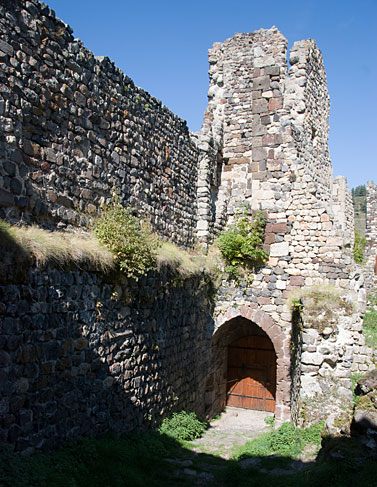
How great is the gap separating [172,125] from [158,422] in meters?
6.07

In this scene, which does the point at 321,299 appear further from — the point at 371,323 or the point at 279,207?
the point at 371,323

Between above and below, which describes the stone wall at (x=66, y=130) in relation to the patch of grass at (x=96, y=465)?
above

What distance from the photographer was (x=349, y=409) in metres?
8.23

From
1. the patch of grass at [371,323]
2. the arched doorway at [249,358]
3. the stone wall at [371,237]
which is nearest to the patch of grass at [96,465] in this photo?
the arched doorway at [249,358]

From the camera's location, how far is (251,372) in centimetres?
1336

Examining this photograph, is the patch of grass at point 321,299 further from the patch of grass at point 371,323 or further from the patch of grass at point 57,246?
the patch of grass at point 57,246

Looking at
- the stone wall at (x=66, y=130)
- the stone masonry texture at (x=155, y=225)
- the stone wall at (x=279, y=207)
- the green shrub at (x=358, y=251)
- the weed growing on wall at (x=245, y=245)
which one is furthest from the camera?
the green shrub at (x=358, y=251)

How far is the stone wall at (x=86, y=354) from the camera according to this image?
15.4 feet

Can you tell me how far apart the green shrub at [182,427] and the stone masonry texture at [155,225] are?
0.77 ft

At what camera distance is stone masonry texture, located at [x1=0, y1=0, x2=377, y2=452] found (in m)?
5.34

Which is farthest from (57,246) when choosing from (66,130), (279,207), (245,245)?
(279,207)

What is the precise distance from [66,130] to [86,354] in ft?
10.4

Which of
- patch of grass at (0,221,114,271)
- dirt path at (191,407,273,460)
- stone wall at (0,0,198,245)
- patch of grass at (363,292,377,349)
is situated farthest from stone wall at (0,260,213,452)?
patch of grass at (363,292,377,349)

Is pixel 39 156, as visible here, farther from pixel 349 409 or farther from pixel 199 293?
pixel 349 409
